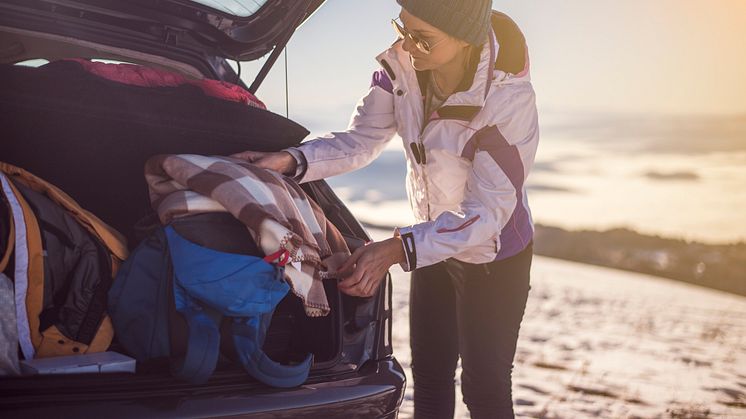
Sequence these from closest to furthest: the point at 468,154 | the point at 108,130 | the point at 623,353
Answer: the point at 108,130 → the point at 468,154 → the point at 623,353

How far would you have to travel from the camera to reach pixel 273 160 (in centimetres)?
228

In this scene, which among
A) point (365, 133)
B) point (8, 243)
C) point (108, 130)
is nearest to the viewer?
point (8, 243)

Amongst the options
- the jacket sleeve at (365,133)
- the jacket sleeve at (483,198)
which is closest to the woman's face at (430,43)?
the jacket sleeve at (483,198)

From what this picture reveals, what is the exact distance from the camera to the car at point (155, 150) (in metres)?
1.74

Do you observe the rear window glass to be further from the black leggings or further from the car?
the black leggings

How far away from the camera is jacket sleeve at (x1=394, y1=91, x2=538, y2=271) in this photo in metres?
2.17

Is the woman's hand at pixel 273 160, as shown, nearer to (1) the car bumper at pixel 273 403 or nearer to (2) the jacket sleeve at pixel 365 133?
(2) the jacket sleeve at pixel 365 133

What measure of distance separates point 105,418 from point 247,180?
2.18 ft

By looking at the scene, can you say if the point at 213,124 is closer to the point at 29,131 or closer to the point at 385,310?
the point at 29,131

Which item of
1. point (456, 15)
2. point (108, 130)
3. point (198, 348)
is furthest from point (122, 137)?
point (456, 15)

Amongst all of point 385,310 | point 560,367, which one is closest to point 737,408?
point 560,367

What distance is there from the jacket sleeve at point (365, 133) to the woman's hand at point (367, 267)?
0.48m

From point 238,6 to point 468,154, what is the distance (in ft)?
3.77

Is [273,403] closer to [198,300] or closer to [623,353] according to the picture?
[198,300]
